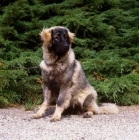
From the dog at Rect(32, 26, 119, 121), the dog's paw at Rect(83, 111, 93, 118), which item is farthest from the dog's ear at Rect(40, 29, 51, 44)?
the dog's paw at Rect(83, 111, 93, 118)

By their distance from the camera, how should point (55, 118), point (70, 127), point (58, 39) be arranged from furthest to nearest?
point (58, 39) → point (55, 118) → point (70, 127)

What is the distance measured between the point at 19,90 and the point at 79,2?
3.86 metres

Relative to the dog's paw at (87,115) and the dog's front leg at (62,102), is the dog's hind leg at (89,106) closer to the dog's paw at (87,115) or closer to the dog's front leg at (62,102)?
the dog's paw at (87,115)

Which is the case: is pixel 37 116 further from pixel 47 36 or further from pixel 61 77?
pixel 47 36

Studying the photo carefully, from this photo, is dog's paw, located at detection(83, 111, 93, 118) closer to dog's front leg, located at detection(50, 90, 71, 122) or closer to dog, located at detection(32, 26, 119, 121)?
dog, located at detection(32, 26, 119, 121)

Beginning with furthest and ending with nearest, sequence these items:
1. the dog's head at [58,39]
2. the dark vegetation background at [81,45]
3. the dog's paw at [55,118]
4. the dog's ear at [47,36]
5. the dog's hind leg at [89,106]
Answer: the dark vegetation background at [81,45], the dog's hind leg at [89,106], the dog's ear at [47,36], the dog's head at [58,39], the dog's paw at [55,118]

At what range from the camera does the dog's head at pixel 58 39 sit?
7.80 meters

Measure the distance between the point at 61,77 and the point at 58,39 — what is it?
2.31 ft

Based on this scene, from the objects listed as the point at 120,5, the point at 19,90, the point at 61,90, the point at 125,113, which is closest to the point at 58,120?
the point at 61,90

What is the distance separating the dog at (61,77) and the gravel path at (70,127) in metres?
0.25

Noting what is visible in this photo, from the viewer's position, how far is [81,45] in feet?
37.0

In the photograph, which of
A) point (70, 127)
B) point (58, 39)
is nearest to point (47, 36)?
point (58, 39)

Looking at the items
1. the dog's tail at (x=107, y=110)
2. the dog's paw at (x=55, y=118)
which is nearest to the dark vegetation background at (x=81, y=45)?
the dog's tail at (x=107, y=110)

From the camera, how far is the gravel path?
634 centimetres
